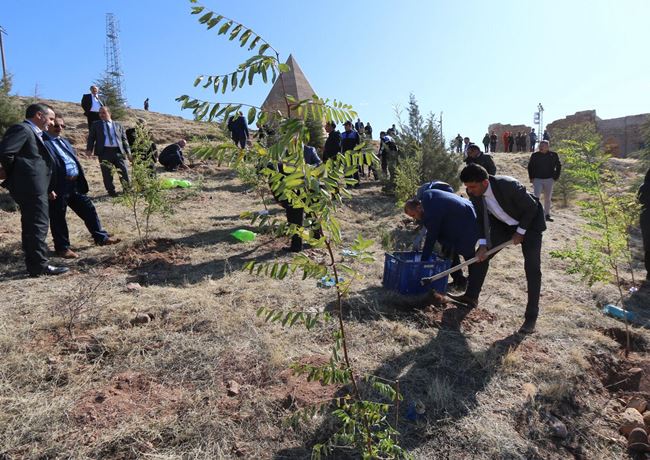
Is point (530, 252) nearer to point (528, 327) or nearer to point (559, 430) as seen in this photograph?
point (528, 327)

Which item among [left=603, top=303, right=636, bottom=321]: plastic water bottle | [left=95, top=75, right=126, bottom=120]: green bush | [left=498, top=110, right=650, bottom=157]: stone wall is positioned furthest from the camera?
[left=498, top=110, right=650, bottom=157]: stone wall

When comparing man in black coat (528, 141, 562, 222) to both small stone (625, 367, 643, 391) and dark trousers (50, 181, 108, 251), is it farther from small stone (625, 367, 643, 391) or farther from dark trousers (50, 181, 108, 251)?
dark trousers (50, 181, 108, 251)

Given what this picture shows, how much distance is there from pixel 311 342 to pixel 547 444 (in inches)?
66.4

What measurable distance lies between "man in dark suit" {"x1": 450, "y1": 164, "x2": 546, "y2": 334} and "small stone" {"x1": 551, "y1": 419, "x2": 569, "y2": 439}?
1198 mm

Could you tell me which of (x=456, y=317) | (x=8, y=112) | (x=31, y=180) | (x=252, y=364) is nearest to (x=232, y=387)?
(x=252, y=364)

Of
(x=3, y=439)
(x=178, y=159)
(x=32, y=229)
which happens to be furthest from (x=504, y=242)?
(x=178, y=159)

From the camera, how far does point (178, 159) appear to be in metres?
11.2

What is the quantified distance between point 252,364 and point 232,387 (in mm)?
287

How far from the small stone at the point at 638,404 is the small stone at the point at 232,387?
2.76 m

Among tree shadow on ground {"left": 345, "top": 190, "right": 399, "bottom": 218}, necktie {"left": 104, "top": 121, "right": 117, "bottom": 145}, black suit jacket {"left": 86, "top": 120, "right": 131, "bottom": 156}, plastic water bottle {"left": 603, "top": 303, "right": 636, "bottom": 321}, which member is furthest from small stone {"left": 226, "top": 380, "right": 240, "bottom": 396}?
tree shadow on ground {"left": 345, "top": 190, "right": 399, "bottom": 218}

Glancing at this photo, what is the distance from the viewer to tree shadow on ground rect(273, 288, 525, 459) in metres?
2.46

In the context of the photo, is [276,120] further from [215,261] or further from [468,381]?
[215,261]

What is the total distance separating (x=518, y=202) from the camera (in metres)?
3.66

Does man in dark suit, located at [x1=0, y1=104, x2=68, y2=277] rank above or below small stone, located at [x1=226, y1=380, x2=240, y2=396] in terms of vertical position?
above
